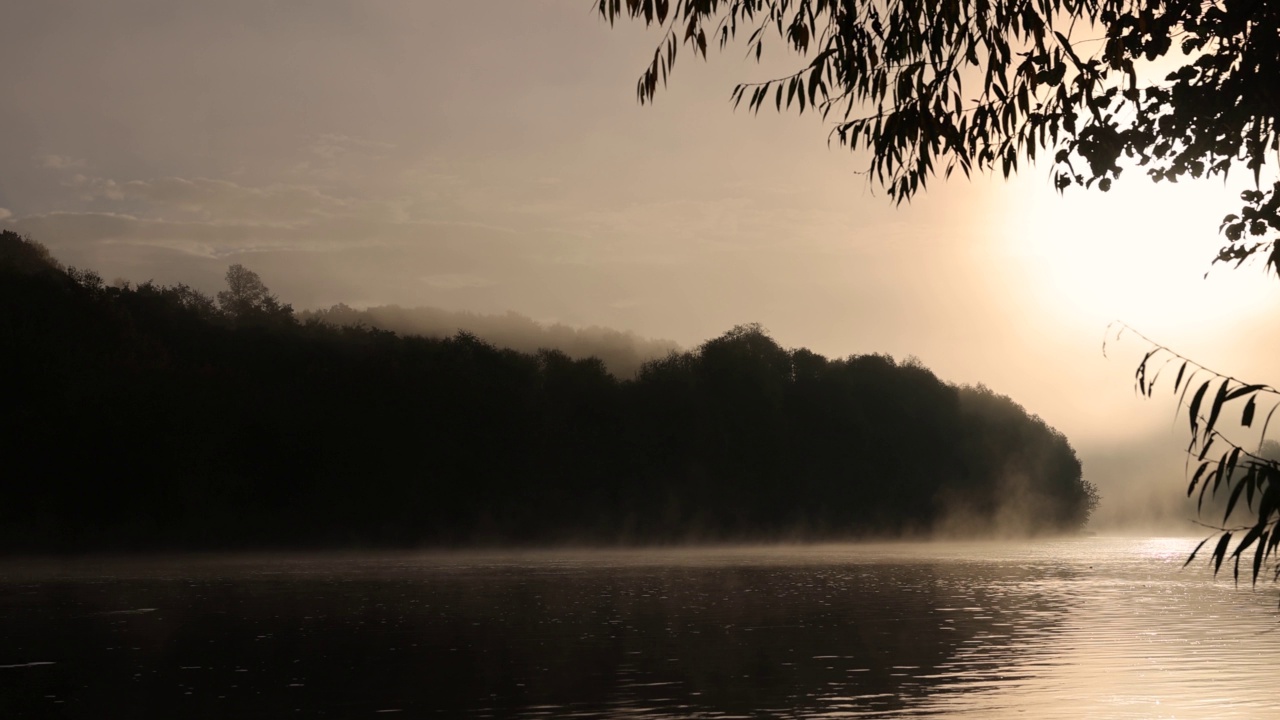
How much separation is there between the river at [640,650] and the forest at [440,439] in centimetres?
4050

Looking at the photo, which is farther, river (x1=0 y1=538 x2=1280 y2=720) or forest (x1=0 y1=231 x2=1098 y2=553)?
forest (x1=0 y1=231 x2=1098 y2=553)

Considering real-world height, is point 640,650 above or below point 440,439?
below

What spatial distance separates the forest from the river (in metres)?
40.5

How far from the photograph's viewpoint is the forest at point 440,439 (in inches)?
3433

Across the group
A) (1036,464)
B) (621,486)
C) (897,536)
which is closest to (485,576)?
(621,486)

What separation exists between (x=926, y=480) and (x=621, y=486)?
3870 centimetres

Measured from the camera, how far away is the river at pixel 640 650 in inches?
707

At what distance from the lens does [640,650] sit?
24891 mm

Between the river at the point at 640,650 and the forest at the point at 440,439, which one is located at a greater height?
the forest at the point at 440,439

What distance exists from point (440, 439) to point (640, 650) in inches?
3467

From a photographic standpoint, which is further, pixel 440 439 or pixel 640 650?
pixel 440 439

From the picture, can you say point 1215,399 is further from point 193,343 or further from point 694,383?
point 694,383

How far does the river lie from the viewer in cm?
1797

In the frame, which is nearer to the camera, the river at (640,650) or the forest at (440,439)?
the river at (640,650)
